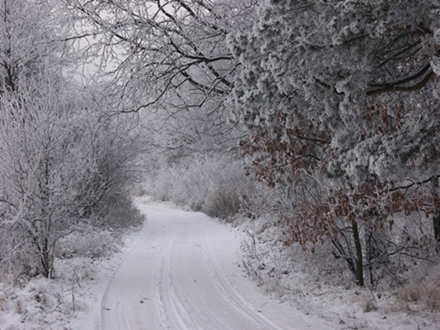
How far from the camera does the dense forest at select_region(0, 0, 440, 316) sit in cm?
457

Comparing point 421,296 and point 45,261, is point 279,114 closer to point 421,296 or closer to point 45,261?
point 421,296

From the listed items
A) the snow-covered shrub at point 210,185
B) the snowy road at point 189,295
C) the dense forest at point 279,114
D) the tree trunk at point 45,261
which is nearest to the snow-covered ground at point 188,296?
the snowy road at point 189,295

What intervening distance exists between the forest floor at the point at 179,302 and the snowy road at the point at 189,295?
0.02 metres

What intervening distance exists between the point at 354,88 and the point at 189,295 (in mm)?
5103

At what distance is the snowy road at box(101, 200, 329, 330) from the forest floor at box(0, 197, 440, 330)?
16mm

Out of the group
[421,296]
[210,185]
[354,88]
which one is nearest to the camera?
[354,88]

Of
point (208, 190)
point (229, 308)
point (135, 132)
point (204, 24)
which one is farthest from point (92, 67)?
point (208, 190)

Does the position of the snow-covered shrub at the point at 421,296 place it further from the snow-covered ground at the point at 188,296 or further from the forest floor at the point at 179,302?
the snow-covered ground at the point at 188,296

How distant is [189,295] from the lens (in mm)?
7820

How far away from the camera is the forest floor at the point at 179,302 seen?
601 cm

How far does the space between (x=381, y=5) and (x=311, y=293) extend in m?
5.27

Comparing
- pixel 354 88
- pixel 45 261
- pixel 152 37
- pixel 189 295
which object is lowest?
pixel 189 295

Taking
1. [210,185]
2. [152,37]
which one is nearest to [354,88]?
[152,37]

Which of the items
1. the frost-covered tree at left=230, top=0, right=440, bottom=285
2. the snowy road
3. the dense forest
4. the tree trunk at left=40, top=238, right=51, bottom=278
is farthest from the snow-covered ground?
the frost-covered tree at left=230, top=0, right=440, bottom=285
